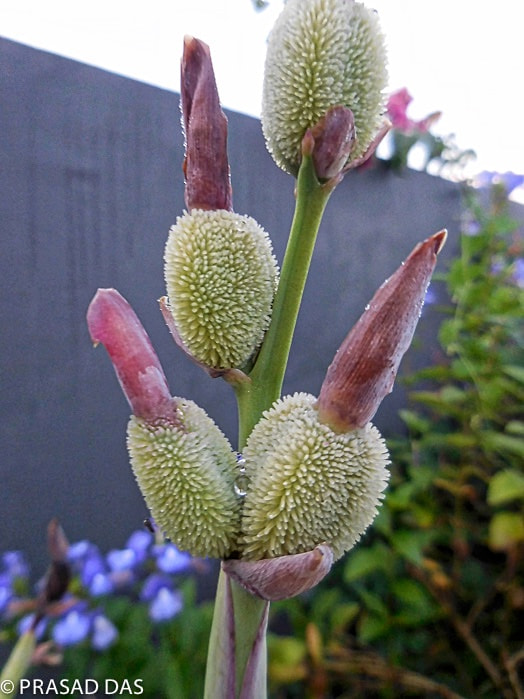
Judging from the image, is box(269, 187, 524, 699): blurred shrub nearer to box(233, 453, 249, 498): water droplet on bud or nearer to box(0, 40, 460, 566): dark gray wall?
box(0, 40, 460, 566): dark gray wall

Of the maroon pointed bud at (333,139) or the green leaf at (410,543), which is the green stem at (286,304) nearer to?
the maroon pointed bud at (333,139)

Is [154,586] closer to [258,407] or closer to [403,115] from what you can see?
[258,407]

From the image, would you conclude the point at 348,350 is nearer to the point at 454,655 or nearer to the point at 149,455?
the point at 149,455

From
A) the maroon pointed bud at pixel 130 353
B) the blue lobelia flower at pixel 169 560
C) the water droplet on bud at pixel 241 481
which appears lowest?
the blue lobelia flower at pixel 169 560

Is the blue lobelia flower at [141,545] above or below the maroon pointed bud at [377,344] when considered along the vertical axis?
below

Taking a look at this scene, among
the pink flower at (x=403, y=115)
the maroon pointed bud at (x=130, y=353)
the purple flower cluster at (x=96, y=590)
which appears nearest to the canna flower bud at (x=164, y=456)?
the maroon pointed bud at (x=130, y=353)

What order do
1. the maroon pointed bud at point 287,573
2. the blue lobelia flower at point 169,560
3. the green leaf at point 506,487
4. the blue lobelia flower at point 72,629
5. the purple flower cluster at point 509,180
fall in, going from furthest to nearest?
the purple flower cluster at point 509,180 < the green leaf at point 506,487 < the blue lobelia flower at point 169,560 < the blue lobelia flower at point 72,629 < the maroon pointed bud at point 287,573

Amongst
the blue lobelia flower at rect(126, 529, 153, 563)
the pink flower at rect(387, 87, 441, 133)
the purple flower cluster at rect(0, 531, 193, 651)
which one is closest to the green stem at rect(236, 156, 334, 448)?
the purple flower cluster at rect(0, 531, 193, 651)

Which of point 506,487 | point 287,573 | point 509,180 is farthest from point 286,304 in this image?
point 509,180
